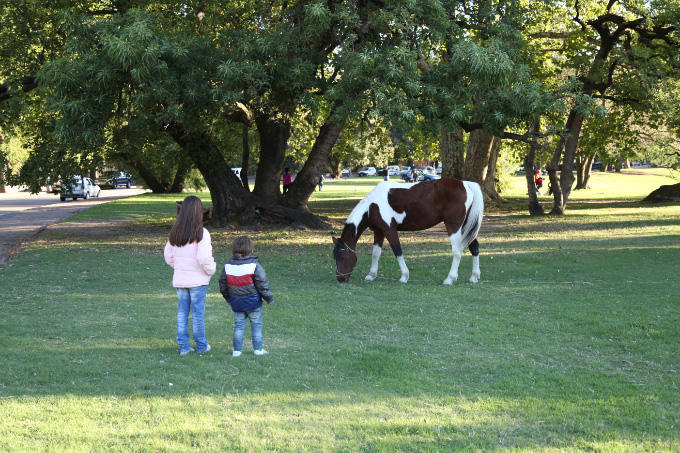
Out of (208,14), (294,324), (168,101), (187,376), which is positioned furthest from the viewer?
(208,14)

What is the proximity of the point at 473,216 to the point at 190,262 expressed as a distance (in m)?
6.27

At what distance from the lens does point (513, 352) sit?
7.23m

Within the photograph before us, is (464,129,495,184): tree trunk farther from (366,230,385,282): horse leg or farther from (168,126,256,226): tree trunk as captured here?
(366,230,385,282): horse leg

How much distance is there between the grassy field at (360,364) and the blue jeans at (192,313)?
0.20m

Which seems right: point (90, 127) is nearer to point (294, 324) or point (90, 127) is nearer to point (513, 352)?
point (294, 324)

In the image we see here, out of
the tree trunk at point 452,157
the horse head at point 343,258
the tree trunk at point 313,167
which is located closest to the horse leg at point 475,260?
the horse head at point 343,258

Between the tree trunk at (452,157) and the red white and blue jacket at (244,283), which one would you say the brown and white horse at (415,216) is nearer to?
the red white and blue jacket at (244,283)

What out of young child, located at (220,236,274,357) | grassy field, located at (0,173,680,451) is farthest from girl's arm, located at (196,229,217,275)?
grassy field, located at (0,173,680,451)

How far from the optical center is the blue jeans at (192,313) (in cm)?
704

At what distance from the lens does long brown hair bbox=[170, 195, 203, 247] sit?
22.7ft

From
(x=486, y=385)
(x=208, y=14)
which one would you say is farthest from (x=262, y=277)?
(x=208, y=14)

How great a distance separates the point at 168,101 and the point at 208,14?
7668 millimetres

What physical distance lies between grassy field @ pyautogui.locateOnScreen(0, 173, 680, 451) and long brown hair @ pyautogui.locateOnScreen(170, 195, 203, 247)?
1353 millimetres

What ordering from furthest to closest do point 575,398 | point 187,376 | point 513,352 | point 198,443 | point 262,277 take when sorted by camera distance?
point 513,352 → point 262,277 → point 187,376 → point 575,398 → point 198,443
